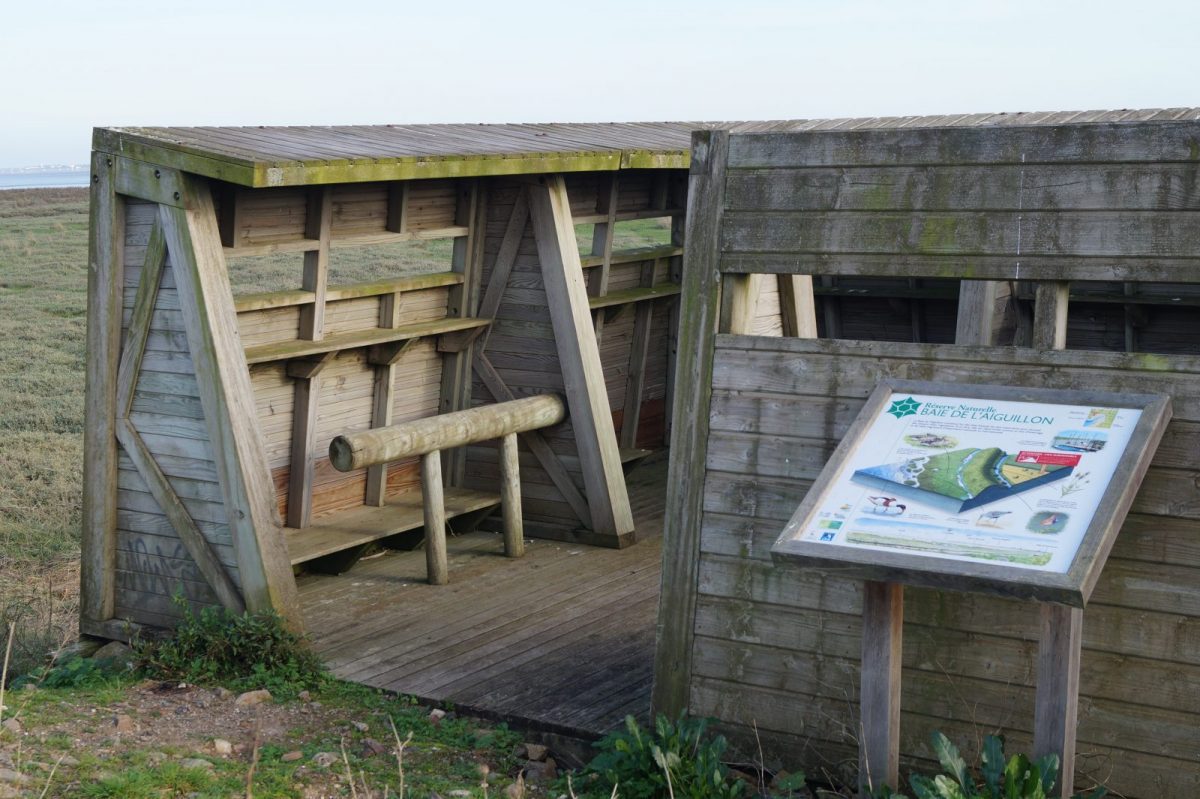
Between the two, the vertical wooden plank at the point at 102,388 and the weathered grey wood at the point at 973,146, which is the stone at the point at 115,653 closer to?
the vertical wooden plank at the point at 102,388

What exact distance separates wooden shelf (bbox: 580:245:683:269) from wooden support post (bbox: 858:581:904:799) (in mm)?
6247

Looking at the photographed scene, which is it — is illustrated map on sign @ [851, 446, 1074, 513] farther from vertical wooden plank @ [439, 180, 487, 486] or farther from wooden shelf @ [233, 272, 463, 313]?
vertical wooden plank @ [439, 180, 487, 486]

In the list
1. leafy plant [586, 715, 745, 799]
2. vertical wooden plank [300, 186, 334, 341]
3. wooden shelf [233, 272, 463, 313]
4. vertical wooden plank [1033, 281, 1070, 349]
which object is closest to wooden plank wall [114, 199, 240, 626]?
wooden shelf [233, 272, 463, 313]

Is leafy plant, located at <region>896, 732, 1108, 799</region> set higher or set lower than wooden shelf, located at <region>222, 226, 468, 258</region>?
lower

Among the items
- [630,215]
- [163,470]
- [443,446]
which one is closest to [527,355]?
[443,446]

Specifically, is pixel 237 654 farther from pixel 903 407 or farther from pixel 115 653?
pixel 903 407

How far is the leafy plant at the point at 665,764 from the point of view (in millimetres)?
5262

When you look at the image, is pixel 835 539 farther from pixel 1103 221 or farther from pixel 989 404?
pixel 1103 221

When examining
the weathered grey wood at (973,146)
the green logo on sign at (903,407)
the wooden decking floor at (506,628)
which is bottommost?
the wooden decking floor at (506,628)

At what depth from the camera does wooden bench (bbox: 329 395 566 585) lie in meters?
7.99

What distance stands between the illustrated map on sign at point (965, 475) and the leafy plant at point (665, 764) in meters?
1.33

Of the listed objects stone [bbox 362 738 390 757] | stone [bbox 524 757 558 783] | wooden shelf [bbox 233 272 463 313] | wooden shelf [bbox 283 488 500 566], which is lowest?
stone [bbox 524 757 558 783]

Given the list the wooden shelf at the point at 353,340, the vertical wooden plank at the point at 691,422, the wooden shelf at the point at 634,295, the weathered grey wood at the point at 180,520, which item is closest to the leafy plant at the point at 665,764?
the vertical wooden plank at the point at 691,422

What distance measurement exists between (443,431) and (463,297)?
5.20 feet
